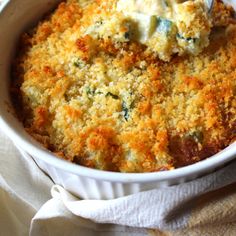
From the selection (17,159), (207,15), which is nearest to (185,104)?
(207,15)

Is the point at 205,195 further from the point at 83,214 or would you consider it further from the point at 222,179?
the point at 83,214

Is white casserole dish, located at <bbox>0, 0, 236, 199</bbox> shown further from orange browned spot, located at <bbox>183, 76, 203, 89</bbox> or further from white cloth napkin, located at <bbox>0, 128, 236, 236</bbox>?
orange browned spot, located at <bbox>183, 76, 203, 89</bbox>

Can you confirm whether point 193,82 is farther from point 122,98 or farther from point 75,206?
point 75,206

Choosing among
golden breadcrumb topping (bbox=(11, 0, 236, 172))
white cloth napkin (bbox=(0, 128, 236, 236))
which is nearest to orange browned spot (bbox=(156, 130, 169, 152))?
golden breadcrumb topping (bbox=(11, 0, 236, 172))

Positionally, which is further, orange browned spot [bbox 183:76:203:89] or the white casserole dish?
orange browned spot [bbox 183:76:203:89]

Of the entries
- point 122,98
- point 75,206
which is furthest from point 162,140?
point 75,206
